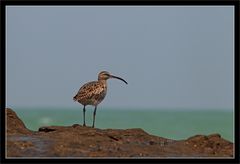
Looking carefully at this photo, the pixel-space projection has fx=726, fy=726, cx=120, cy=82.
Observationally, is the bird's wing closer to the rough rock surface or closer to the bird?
the bird

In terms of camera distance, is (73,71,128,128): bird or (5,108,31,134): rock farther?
(73,71,128,128): bird

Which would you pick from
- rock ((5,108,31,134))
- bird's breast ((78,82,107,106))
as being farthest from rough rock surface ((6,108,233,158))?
bird's breast ((78,82,107,106))

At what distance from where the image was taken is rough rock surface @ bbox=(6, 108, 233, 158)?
15.0 metres

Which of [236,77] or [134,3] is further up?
[134,3]

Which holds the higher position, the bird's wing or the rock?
the bird's wing

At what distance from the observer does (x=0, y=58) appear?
47.0 ft

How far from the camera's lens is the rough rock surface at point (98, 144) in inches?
590

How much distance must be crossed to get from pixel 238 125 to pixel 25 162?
4.21 metres

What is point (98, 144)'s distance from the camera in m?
15.7

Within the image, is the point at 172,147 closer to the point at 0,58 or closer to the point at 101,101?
the point at 101,101

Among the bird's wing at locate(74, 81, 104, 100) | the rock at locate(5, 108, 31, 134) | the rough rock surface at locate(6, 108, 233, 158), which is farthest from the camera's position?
the bird's wing at locate(74, 81, 104, 100)

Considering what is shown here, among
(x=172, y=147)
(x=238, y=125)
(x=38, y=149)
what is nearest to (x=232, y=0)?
(x=238, y=125)

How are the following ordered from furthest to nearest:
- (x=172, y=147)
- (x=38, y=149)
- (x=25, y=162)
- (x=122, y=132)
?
(x=122, y=132)
(x=172, y=147)
(x=38, y=149)
(x=25, y=162)

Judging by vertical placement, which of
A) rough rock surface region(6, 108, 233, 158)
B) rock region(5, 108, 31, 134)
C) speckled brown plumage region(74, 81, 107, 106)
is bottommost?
rough rock surface region(6, 108, 233, 158)
